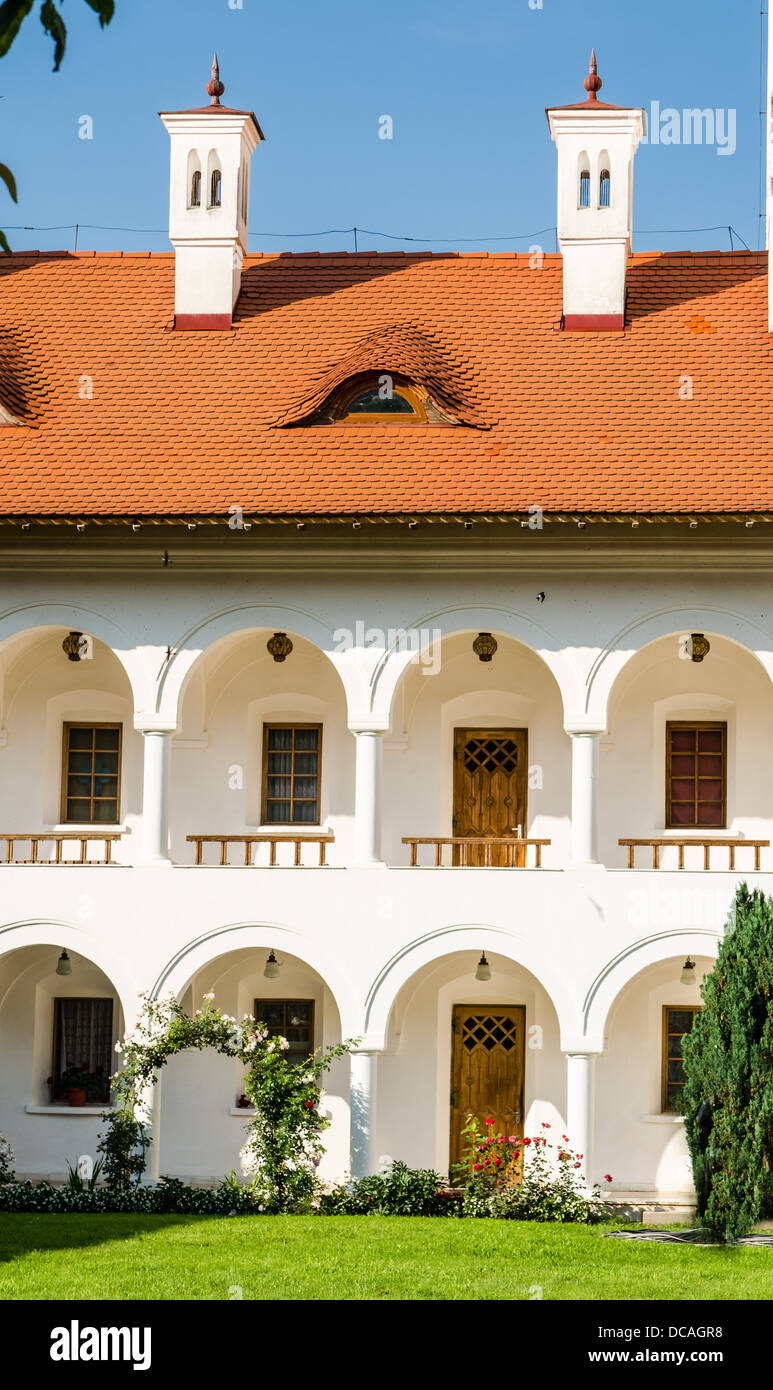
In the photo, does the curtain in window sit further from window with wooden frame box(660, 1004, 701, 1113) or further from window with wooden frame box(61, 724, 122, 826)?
window with wooden frame box(660, 1004, 701, 1113)

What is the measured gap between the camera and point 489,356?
2289 centimetres

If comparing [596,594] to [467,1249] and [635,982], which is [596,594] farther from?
[467,1249]

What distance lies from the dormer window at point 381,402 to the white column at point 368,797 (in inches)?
149

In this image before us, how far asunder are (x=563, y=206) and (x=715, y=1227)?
505 inches

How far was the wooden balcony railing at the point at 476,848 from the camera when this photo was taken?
67.5 feet

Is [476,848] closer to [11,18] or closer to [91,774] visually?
[91,774]

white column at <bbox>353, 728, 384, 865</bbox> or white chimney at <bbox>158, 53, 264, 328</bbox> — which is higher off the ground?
white chimney at <bbox>158, 53, 264, 328</bbox>

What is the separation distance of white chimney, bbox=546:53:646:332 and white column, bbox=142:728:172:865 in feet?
24.4

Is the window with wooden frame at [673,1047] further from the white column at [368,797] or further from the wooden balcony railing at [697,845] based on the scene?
the white column at [368,797]

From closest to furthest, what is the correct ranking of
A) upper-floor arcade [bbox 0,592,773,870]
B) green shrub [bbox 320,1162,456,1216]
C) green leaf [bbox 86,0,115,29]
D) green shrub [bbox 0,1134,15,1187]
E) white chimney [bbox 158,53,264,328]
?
green leaf [bbox 86,0,115,29] → green shrub [bbox 320,1162,456,1216] → green shrub [bbox 0,1134,15,1187] → upper-floor arcade [bbox 0,592,773,870] → white chimney [bbox 158,53,264,328]

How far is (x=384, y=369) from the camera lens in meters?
21.6

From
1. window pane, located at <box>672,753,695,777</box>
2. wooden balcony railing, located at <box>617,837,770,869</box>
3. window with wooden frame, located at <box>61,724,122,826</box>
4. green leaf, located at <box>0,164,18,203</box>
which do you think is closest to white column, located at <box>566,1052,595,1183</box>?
wooden balcony railing, located at <box>617,837,770,869</box>

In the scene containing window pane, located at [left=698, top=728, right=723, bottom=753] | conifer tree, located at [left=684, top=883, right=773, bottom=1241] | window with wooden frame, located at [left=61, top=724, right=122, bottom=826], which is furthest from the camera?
window with wooden frame, located at [left=61, top=724, right=122, bottom=826]

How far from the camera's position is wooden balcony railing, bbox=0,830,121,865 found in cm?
2086
